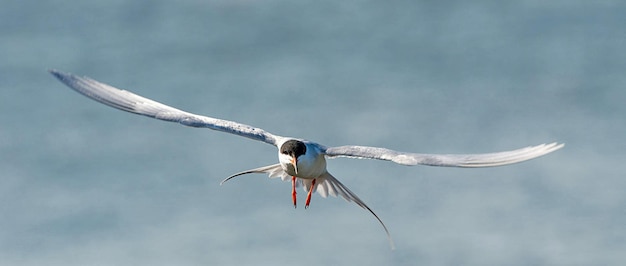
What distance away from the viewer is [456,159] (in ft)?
50.3

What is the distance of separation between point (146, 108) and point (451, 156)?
490 cm

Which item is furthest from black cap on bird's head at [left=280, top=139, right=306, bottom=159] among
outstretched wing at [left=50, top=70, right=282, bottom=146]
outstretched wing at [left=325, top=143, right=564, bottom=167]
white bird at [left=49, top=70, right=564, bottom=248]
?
outstretched wing at [left=50, top=70, right=282, bottom=146]

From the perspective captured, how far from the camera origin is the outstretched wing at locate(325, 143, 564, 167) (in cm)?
1429

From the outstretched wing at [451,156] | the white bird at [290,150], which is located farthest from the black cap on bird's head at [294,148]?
the outstretched wing at [451,156]

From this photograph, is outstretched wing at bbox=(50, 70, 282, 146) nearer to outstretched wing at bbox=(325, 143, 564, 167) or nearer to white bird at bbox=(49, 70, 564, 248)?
white bird at bbox=(49, 70, 564, 248)

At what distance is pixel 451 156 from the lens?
15.5 meters

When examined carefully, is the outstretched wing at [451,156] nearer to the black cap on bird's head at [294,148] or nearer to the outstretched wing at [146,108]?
the black cap on bird's head at [294,148]

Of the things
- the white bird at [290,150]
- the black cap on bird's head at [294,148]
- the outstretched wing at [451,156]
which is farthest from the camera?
the black cap on bird's head at [294,148]

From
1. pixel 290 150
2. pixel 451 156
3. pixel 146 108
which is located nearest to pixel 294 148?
pixel 290 150

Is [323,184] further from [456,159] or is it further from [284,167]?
[456,159]

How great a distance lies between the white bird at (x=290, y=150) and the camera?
647 inches

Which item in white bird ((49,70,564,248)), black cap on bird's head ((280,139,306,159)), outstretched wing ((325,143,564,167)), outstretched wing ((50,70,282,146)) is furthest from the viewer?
outstretched wing ((50,70,282,146))

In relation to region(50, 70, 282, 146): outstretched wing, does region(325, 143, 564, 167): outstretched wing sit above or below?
below

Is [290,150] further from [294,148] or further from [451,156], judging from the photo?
[451,156]
